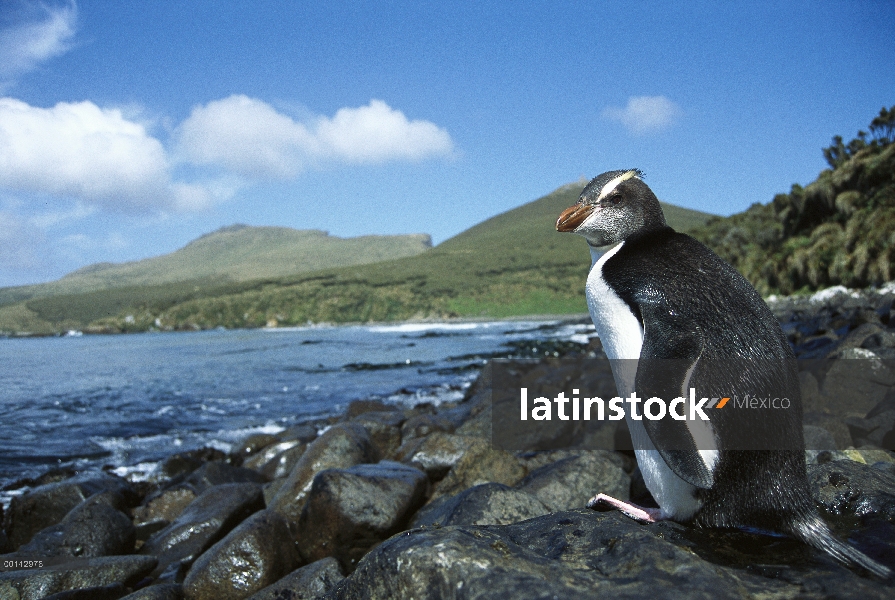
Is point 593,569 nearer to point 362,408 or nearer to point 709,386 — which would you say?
point 709,386

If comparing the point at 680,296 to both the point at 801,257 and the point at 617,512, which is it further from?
the point at 801,257

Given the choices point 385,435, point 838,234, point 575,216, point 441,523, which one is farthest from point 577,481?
point 838,234

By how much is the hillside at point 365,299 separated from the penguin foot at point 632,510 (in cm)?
7710

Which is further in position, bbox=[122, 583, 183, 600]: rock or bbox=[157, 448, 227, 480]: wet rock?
bbox=[157, 448, 227, 480]: wet rock

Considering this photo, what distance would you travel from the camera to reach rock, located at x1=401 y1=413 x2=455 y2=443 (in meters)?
10.2

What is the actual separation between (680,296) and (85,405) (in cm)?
1842

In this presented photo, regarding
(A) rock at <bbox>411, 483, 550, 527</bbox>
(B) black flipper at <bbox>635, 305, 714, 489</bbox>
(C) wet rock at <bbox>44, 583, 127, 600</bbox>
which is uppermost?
(B) black flipper at <bbox>635, 305, 714, 489</bbox>

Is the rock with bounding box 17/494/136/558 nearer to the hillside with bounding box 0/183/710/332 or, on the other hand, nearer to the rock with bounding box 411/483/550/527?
the rock with bounding box 411/483/550/527

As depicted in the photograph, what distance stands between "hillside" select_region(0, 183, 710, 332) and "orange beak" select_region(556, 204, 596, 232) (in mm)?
76861

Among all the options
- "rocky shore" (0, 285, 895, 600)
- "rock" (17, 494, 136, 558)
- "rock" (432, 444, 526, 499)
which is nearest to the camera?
"rocky shore" (0, 285, 895, 600)

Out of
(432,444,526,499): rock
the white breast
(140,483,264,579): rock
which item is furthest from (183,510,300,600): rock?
the white breast

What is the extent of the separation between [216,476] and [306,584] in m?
4.81

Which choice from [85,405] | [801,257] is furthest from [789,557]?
[801,257]

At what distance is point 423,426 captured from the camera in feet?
34.3
